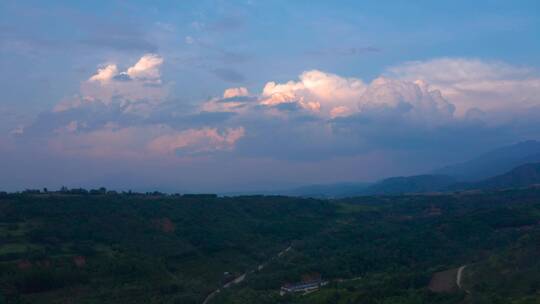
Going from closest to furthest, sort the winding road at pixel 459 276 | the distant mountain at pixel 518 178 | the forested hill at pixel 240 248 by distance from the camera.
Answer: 1. the winding road at pixel 459 276
2. the forested hill at pixel 240 248
3. the distant mountain at pixel 518 178

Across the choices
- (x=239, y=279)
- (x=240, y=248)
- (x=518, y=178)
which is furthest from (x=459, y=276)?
(x=518, y=178)

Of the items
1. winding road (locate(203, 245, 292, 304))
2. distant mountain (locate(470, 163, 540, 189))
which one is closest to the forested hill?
winding road (locate(203, 245, 292, 304))

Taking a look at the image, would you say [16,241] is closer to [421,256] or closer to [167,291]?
[167,291]

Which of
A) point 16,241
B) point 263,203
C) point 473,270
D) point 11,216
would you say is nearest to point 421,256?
point 473,270

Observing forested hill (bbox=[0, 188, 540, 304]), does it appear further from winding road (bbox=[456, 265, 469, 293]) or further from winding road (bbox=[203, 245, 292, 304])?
winding road (bbox=[456, 265, 469, 293])

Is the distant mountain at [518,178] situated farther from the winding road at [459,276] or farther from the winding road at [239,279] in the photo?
the winding road at [459,276]

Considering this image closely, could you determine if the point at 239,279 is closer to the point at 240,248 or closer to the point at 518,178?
the point at 240,248

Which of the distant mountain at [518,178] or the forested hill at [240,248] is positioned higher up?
the distant mountain at [518,178]

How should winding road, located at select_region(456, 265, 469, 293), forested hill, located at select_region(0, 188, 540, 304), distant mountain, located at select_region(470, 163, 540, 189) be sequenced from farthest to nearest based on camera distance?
1. distant mountain, located at select_region(470, 163, 540, 189)
2. forested hill, located at select_region(0, 188, 540, 304)
3. winding road, located at select_region(456, 265, 469, 293)

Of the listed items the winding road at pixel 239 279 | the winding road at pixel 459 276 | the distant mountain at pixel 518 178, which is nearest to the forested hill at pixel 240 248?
the winding road at pixel 239 279
